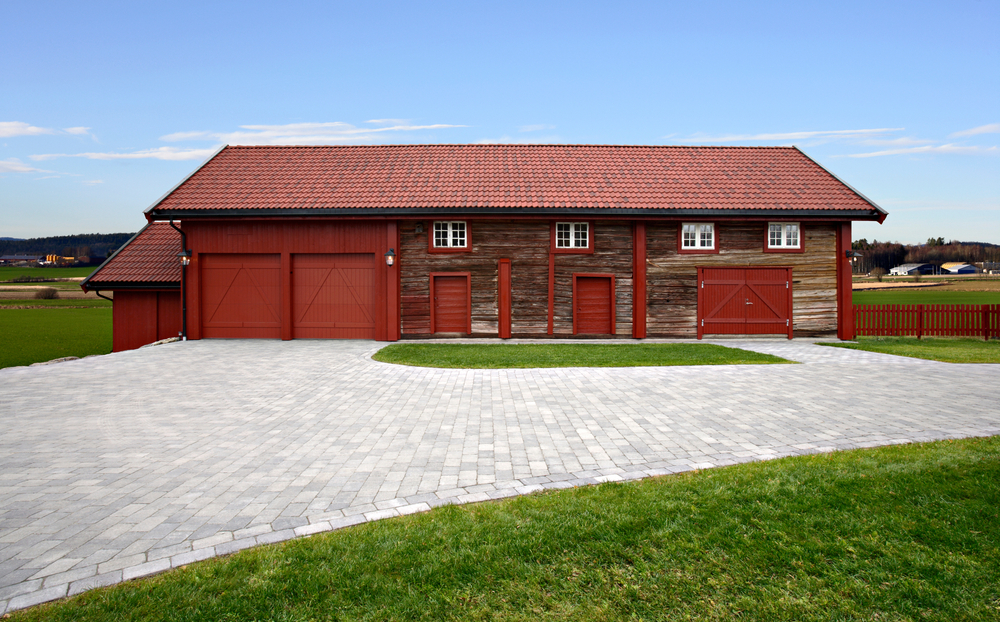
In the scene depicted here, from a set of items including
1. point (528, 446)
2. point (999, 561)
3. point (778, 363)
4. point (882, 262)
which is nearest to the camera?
point (999, 561)

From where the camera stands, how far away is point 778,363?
39.7ft

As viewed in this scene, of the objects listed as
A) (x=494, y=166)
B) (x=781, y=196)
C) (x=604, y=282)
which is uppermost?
(x=494, y=166)

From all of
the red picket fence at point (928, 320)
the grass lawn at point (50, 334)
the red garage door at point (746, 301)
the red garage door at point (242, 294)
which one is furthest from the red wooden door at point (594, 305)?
the grass lawn at point (50, 334)

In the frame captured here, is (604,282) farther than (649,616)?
Yes

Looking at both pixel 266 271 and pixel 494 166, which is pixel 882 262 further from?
pixel 266 271

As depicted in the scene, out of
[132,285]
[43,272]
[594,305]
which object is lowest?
[594,305]

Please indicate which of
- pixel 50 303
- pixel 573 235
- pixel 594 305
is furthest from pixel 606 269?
pixel 50 303

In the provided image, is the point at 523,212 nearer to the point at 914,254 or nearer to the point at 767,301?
the point at 767,301

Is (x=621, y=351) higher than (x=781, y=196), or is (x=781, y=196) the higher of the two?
(x=781, y=196)

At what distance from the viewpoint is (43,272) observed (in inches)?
2537

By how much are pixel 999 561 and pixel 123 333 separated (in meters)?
23.1

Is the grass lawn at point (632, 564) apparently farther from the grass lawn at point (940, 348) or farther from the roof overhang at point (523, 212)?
the roof overhang at point (523, 212)

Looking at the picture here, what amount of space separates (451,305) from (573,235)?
4.57m

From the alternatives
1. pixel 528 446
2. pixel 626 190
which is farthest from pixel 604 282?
pixel 528 446
